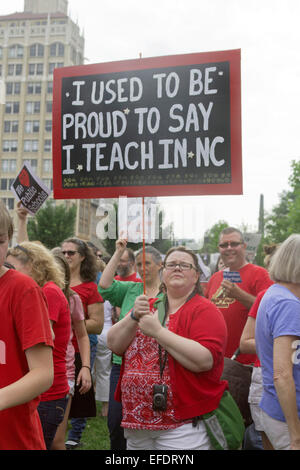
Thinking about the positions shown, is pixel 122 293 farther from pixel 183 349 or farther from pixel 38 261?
pixel 183 349

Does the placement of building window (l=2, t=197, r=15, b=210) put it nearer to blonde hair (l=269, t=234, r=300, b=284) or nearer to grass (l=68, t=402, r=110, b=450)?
grass (l=68, t=402, r=110, b=450)

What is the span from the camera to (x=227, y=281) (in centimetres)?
434

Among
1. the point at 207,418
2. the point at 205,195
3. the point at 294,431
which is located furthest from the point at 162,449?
the point at 205,195

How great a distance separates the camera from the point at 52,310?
11.3ft

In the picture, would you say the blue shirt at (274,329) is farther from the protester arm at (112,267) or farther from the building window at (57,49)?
the building window at (57,49)

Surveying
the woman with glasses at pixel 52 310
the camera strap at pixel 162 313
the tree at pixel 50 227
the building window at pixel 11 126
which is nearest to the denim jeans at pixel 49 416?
the woman with glasses at pixel 52 310

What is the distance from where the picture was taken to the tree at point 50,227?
46750mm

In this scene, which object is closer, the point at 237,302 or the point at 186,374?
the point at 186,374

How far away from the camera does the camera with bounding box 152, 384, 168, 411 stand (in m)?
2.91

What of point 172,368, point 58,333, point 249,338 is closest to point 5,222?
point 172,368

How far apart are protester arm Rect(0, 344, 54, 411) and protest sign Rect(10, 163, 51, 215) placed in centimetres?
298

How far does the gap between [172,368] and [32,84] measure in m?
76.7
